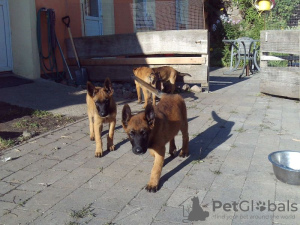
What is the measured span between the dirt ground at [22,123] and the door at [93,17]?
5.66m

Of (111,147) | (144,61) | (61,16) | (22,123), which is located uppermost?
(61,16)

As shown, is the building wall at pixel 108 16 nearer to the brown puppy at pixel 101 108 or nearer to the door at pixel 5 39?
the door at pixel 5 39

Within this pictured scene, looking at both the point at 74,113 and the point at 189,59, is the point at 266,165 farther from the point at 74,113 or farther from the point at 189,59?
the point at 189,59

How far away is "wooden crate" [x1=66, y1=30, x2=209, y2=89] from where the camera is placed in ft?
29.5

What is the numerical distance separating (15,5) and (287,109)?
7086 millimetres

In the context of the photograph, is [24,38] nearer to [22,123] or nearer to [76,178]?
[22,123]

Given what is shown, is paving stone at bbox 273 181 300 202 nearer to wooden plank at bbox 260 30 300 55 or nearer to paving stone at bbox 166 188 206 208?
paving stone at bbox 166 188 206 208

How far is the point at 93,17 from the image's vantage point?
40.0 feet

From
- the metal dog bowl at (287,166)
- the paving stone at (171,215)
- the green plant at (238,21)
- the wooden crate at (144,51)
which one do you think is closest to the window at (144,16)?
the green plant at (238,21)

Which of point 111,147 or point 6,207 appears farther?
point 111,147

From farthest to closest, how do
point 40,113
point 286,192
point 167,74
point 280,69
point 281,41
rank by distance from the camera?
point 167,74 < point 280,69 < point 281,41 < point 40,113 < point 286,192

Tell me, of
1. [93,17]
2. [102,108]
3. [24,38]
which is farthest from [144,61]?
[102,108]

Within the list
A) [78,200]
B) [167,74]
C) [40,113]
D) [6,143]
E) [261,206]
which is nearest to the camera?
[261,206]

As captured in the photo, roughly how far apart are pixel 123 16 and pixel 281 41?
6.93 m
